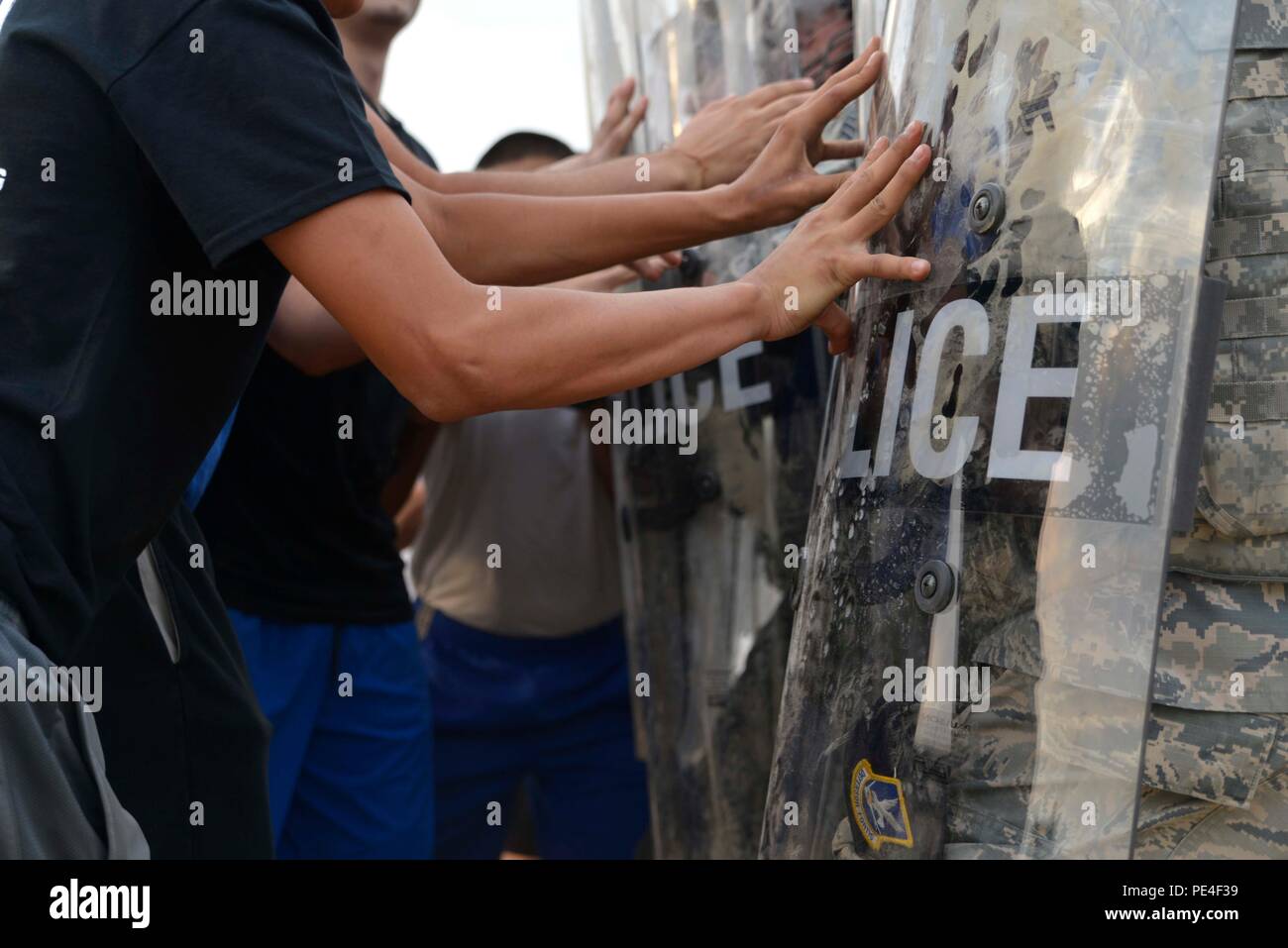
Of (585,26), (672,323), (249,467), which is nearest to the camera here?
(672,323)

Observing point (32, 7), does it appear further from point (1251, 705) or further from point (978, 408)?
point (1251, 705)

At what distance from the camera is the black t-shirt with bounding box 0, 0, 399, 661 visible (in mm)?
1179

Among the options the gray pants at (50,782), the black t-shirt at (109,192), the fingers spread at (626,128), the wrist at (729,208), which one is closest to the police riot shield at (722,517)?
the fingers spread at (626,128)

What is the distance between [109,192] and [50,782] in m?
0.52

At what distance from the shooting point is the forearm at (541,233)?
6.17 ft

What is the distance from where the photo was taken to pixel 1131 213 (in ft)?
3.90

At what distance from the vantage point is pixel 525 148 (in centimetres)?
329

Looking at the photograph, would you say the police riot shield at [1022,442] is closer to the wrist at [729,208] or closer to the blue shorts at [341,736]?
the wrist at [729,208]

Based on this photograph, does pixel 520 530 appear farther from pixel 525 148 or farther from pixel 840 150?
pixel 840 150

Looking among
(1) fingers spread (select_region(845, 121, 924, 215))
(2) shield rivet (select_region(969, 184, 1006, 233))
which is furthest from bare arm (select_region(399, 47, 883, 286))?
(2) shield rivet (select_region(969, 184, 1006, 233))

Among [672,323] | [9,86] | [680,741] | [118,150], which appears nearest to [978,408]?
[672,323]

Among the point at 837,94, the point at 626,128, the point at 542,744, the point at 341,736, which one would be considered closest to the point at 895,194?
the point at 837,94

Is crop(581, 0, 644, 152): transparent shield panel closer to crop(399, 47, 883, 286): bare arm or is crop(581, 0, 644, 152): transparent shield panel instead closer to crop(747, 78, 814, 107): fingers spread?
crop(747, 78, 814, 107): fingers spread
